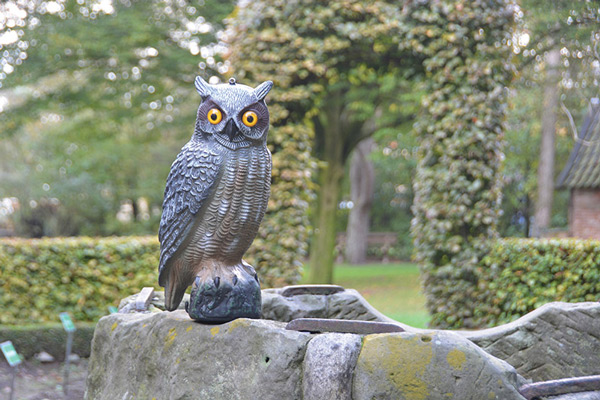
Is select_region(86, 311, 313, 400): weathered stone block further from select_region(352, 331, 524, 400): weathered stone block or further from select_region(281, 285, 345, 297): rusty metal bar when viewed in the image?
select_region(281, 285, 345, 297): rusty metal bar

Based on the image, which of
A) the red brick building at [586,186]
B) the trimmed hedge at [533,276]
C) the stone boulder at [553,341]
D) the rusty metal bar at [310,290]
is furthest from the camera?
the red brick building at [586,186]

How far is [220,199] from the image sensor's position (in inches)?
147

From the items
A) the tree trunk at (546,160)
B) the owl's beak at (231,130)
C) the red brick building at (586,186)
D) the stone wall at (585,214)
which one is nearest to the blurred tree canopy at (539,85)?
the tree trunk at (546,160)

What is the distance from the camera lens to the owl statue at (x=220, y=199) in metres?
3.72

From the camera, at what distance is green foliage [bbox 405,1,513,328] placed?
24.6ft

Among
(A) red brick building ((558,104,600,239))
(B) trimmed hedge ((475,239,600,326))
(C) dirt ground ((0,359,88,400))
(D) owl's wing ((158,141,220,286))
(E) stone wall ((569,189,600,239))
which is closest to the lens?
(D) owl's wing ((158,141,220,286))

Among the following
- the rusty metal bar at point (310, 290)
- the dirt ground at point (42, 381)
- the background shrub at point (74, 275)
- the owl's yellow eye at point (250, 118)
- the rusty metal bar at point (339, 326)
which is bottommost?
the dirt ground at point (42, 381)

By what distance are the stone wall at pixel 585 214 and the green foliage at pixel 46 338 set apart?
36.7 feet

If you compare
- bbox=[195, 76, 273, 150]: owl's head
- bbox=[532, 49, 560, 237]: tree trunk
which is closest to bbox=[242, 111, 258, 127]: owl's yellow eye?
bbox=[195, 76, 273, 150]: owl's head

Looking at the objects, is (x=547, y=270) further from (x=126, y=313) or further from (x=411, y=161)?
(x=411, y=161)

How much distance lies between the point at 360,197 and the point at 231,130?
674 inches

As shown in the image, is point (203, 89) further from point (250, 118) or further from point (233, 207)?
point (233, 207)

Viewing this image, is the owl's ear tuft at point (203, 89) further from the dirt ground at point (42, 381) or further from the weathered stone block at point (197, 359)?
the dirt ground at point (42, 381)

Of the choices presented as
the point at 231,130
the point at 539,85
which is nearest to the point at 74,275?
the point at 231,130
